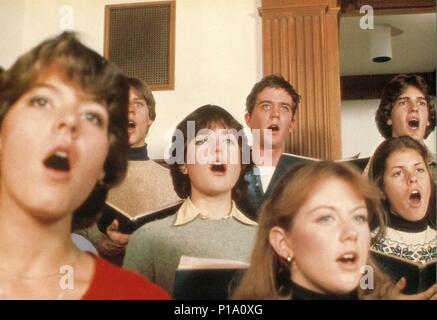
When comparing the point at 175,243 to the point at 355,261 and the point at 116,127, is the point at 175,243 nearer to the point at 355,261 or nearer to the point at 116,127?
the point at 116,127

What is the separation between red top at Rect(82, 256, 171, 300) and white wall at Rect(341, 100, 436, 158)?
2.38 ft

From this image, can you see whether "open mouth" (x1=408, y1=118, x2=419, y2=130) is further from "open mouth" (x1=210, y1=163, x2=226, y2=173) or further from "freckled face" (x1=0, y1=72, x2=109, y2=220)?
"freckled face" (x1=0, y1=72, x2=109, y2=220)

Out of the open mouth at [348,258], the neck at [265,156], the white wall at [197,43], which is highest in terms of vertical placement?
the white wall at [197,43]

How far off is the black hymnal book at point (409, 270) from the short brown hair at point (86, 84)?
0.77 metres

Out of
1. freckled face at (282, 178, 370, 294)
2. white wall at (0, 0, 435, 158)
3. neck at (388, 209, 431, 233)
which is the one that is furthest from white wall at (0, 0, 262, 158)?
neck at (388, 209, 431, 233)

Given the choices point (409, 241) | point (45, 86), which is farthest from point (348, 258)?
point (45, 86)

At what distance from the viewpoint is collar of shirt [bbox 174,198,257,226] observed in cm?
186

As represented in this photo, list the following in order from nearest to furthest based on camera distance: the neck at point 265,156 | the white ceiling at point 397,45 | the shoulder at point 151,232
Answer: the shoulder at point 151,232, the neck at point 265,156, the white ceiling at point 397,45

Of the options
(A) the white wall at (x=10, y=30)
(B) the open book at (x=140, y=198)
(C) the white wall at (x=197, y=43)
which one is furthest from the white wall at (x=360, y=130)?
(A) the white wall at (x=10, y=30)

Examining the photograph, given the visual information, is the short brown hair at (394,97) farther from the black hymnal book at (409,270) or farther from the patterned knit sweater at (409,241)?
the black hymnal book at (409,270)

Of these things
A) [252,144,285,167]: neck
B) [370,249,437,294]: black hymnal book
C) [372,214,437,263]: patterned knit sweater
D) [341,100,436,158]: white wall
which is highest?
[341,100,436,158]: white wall

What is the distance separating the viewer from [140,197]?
1918 mm

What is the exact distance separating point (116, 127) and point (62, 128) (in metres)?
0.15

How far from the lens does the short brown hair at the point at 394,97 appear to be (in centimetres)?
204
